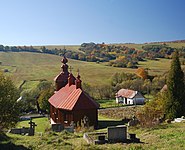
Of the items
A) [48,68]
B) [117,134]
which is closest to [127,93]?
[48,68]

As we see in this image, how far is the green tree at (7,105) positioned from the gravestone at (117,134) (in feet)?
26.4

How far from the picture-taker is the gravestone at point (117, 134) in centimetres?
1958

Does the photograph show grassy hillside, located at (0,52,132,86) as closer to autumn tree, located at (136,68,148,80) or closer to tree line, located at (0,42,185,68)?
tree line, located at (0,42,185,68)

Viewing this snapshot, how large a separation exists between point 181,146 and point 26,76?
85.3 metres

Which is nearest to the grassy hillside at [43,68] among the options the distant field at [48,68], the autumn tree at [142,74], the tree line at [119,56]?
the distant field at [48,68]

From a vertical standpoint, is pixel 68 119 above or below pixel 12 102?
below

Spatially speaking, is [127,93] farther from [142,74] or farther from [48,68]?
[48,68]

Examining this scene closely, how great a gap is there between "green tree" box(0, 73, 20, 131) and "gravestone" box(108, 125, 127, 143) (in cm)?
804

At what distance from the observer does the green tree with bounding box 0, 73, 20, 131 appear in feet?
74.3

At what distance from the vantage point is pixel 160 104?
122 feet

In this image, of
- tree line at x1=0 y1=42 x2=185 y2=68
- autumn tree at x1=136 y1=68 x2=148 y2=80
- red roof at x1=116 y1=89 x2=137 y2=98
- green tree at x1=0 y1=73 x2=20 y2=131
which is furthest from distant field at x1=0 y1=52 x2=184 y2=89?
Result: green tree at x1=0 y1=73 x2=20 y2=131

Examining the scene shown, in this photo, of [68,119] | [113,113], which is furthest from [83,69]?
[68,119]

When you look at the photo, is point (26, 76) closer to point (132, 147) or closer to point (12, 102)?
point (12, 102)

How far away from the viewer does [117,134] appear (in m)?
19.7
